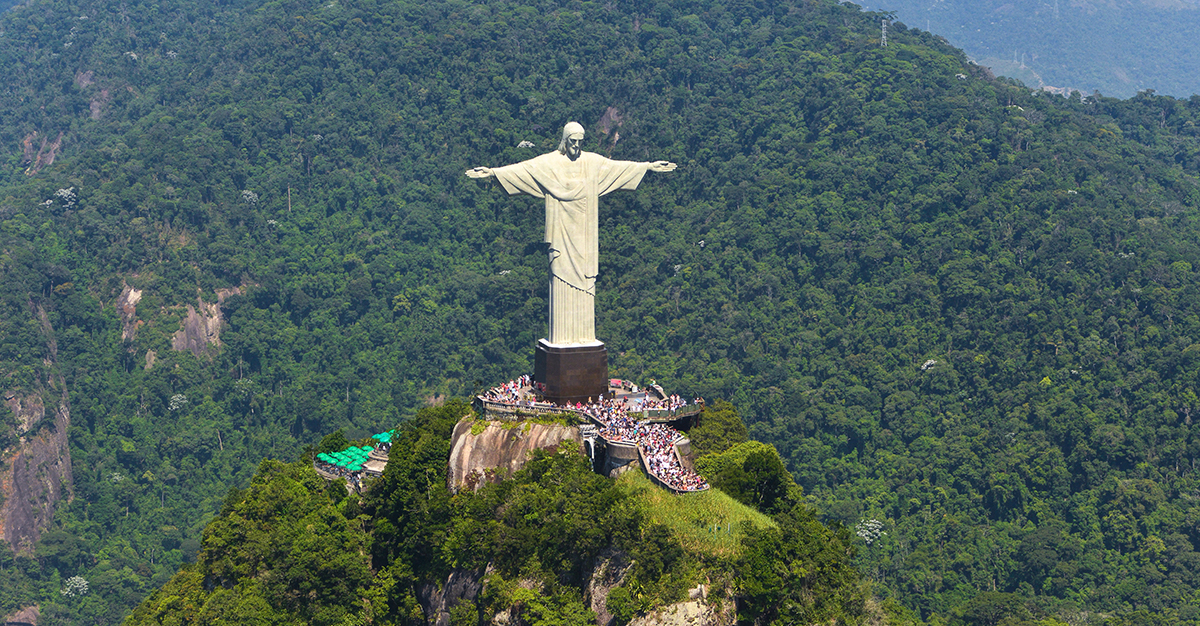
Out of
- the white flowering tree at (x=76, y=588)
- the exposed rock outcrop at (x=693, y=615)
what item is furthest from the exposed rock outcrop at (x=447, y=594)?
the white flowering tree at (x=76, y=588)

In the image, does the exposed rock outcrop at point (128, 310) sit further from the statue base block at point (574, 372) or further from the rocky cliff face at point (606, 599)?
the rocky cliff face at point (606, 599)

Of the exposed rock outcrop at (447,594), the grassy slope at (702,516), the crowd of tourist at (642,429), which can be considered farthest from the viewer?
the exposed rock outcrop at (447,594)

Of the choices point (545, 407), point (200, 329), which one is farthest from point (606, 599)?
point (200, 329)

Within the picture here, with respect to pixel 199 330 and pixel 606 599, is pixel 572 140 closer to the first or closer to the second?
pixel 606 599

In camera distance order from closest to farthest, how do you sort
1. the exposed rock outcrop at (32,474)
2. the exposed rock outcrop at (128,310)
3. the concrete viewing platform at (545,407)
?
the concrete viewing platform at (545,407) → the exposed rock outcrop at (32,474) → the exposed rock outcrop at (128,310)

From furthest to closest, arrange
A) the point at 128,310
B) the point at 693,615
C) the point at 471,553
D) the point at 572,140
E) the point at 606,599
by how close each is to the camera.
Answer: the point at 128,310
the point at 572,140
the point at 471,553
the point at 606,599
the point at 693,615

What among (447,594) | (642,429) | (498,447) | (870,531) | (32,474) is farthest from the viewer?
(32,474)
